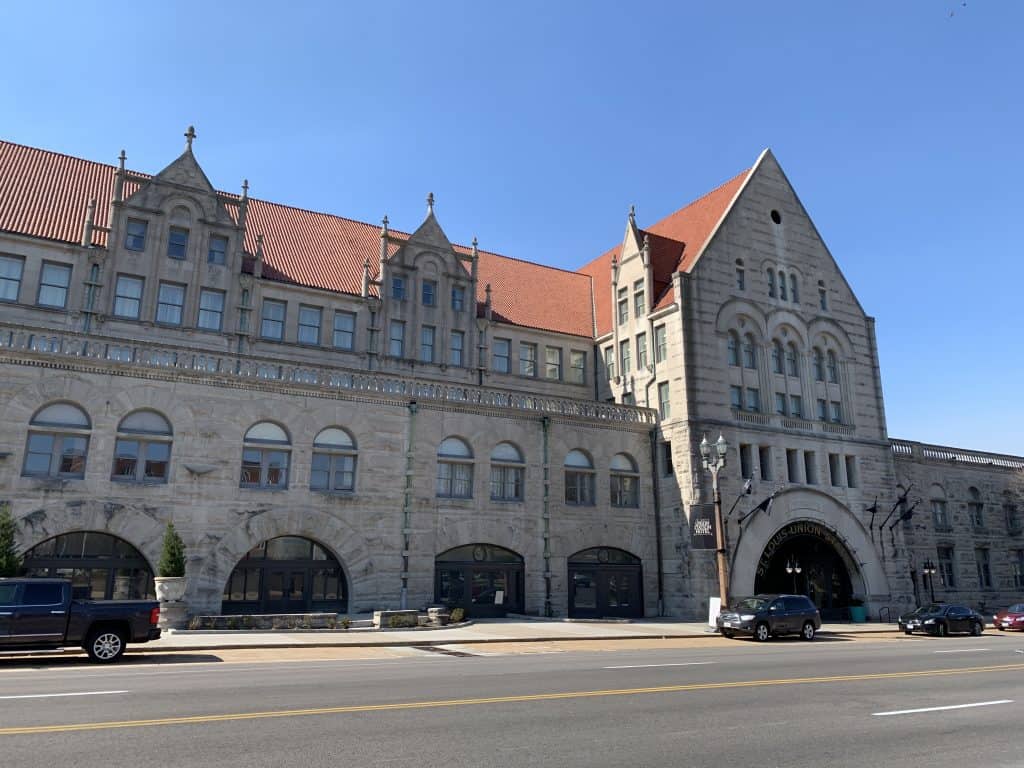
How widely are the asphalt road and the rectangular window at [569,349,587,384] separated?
27639mm

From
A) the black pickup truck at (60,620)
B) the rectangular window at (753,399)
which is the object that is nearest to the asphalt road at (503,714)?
the black pickup truck at (60,620)

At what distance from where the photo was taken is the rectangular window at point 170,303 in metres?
33.0

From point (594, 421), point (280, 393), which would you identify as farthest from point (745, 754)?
point (594, 421)

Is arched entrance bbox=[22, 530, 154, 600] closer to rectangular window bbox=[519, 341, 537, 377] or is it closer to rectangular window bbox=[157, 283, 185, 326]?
rectangular window bbox=[157, 283, 185, 326]

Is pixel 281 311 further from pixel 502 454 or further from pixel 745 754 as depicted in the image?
pixel 745 754

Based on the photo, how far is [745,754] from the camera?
8.27 metres

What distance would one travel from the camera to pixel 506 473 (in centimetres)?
3494

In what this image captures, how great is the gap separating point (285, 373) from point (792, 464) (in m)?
26.6

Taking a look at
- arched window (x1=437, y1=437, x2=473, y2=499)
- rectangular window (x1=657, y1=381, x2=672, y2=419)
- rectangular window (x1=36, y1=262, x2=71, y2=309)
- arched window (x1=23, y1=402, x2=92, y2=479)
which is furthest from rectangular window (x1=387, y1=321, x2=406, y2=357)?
arched window (x1=23, y1=402, x2=92, y2=479)

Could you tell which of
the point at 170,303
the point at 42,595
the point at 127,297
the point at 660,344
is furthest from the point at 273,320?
the point at 42,595

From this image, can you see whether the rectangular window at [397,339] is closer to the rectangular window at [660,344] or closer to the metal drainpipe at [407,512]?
the metal drainpipe at [407,512]

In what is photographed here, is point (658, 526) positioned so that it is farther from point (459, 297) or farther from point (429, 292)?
point (429, 292)

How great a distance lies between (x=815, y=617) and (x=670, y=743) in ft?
72.2

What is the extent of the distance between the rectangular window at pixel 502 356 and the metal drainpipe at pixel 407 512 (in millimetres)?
9631
